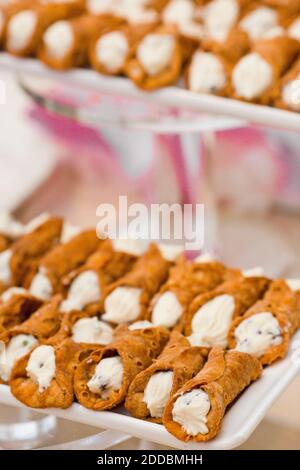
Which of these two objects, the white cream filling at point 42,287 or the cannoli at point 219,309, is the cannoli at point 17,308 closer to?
the white cream filling at point 42,287

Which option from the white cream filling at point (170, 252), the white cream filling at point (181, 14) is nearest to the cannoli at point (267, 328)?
the white cream filling at point (170, 252)

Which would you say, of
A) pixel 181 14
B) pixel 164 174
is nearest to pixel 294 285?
pixel 181 14

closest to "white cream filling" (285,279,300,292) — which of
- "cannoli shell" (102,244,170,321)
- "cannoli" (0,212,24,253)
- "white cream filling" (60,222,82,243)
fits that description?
→ "cannoli shell" (102,244,170,321)

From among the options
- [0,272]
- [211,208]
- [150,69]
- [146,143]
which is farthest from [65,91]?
[0,272]

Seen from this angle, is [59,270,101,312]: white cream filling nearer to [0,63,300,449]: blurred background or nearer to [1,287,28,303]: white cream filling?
[1,287,28,303]: white cream filling

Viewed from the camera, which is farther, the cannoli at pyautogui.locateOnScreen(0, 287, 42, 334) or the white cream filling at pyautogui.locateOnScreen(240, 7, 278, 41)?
the white cream filling at pyautogui.locateOnScreen(240, 7, 278, 41)

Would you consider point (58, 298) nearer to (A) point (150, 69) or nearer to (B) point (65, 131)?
(A) point (150, 69)
